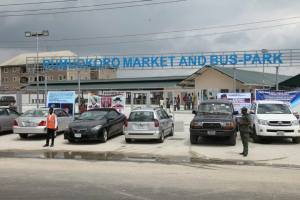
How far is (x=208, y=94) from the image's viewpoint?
164ft

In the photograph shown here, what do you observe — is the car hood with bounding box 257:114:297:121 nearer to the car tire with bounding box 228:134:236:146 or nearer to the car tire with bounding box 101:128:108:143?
the car tire with bounding box 228:134:236:146

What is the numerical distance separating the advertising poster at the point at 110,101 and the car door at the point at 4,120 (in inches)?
245

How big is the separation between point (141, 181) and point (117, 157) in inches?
211

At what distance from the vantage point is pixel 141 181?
10.7 metres

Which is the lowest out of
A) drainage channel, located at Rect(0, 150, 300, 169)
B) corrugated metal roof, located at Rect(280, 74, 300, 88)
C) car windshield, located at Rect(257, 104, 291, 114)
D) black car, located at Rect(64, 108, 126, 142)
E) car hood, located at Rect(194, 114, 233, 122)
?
drainage channel, located at Rect(0, 150, 300, 169)

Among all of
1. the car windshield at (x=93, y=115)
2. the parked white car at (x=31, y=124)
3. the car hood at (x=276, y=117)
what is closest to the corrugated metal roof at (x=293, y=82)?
the car hood at (x=276, y=117)

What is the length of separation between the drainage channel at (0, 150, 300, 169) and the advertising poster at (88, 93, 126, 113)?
36.2ft

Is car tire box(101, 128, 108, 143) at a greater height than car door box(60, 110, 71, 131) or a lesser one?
lesser

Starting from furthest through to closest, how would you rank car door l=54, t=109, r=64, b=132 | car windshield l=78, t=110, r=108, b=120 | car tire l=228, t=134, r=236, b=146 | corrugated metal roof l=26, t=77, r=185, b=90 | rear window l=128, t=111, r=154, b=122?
corrugated metal roof l=26, t=77, r=185, b=90
car door l=54, t=109, r=64, b=132
car windshield l=78, t=110, r=108, b=120
rear window l=128, t=111, r=154, b=122
car tire l=228, t=134, r=236, b=146

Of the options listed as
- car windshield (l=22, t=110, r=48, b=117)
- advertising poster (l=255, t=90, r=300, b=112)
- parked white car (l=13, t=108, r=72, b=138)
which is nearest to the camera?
parked white car (l=13, t=108, r=72, b=138)

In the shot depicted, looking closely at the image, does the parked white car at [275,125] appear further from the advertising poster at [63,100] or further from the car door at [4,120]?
the advertising poster at [63,100]

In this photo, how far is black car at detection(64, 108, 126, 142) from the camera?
19.6 m

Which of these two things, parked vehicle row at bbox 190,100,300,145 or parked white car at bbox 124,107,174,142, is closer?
parked vehicle row at bbox 190,100,300,145

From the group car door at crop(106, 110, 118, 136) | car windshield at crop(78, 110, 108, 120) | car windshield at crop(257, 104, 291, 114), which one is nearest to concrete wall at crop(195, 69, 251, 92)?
car door at crop(106, 110, 118, 136)
